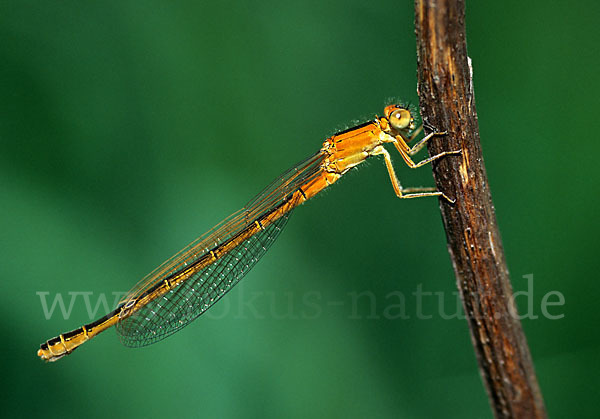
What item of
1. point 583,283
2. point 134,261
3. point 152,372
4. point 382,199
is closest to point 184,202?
point 134,261

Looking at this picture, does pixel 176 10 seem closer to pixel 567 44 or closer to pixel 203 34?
pixel 203 34

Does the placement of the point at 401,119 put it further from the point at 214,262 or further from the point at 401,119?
the point at 214,262

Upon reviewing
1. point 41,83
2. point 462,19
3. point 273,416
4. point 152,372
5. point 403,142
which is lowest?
point 273,416

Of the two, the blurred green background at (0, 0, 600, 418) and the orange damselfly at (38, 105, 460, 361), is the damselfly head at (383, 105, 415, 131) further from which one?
the blurred green background at (0, 0, 600, 418)

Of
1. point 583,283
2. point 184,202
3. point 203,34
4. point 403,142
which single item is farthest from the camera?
point 203,34

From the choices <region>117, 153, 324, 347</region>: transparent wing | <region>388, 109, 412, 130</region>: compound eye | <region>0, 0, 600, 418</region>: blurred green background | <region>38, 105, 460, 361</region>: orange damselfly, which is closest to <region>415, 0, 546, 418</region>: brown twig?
<region>388, 109, 412, 130</region>: compound eye

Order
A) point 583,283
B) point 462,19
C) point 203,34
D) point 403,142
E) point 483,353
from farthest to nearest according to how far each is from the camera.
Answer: point 203,34 < point 583,283 < point 403,142 < point 483,353 < point 462,19
